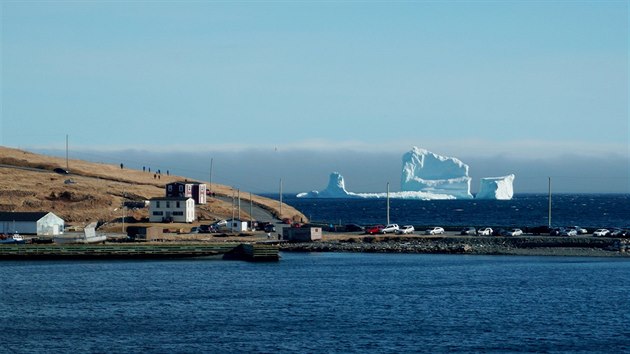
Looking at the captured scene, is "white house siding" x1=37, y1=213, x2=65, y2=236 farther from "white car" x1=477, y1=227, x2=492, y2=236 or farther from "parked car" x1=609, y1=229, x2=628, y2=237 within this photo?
"parked car" x1=609, y1=229, x2=628, y2=237

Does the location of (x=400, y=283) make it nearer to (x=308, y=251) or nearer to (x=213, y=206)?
(x=308, y=251)

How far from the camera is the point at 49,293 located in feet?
195

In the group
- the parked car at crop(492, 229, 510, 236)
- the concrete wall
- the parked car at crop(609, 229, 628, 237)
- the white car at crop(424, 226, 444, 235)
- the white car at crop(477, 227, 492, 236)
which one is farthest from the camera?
the white car at crop(424, 226, 444, 235)

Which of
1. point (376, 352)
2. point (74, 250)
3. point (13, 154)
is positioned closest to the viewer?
→ point (376, 352)

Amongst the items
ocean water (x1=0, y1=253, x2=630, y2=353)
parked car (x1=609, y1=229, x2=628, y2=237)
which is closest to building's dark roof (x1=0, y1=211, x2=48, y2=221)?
ocean water (x1=0, y1=253, x2=630, y2=353)

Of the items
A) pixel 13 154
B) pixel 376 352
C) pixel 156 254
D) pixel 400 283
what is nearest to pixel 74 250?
pixel 156 254

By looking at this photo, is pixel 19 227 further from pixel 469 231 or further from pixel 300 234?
pixel 469 231

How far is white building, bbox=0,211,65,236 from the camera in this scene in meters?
97.3

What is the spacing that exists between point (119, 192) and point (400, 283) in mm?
72032

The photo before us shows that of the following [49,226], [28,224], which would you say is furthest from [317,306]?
[28,224]

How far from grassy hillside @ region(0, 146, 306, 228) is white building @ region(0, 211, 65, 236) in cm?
1289

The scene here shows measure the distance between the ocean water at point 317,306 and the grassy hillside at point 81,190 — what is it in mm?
37284

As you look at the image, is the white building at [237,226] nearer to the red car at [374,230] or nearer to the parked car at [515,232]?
the red car at [374,230]

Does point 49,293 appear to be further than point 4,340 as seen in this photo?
Yes
